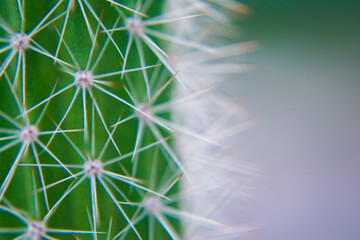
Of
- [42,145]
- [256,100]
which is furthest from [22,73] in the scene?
[256,100]

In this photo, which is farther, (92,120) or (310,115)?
(310,115)

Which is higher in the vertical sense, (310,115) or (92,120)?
(310,115)

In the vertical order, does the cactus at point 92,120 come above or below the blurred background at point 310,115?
below

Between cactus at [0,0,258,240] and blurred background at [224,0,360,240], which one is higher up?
blurred background at [224,0,360,240]

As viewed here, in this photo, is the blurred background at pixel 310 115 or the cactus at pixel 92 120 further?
the blurred background at pixel 310 115
